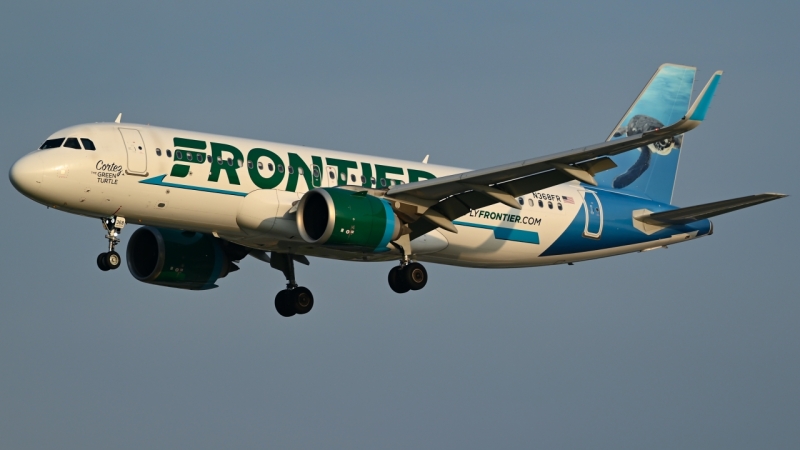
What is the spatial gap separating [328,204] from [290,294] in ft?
26.7

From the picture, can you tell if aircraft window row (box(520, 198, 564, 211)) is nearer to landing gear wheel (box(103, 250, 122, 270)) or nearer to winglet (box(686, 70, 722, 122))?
winglet (box(686, 70, 722, 122))

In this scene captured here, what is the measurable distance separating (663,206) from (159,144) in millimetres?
18785

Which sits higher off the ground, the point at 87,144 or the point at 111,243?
the point at 87,144

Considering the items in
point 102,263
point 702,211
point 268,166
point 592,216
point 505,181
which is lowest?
point 102,263

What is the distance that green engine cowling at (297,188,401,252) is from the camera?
4006cm

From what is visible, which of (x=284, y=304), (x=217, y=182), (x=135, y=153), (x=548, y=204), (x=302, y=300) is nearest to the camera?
(x=135, y=153)

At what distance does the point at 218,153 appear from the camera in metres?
40.6

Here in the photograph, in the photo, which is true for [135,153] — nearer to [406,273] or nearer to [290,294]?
[406,273]

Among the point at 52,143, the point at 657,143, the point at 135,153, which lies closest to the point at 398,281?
the point at 135,153

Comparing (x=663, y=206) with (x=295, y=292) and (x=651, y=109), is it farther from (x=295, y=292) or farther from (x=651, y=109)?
(x=295, y=292)

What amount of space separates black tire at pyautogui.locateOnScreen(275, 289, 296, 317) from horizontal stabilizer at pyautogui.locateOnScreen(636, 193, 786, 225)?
12.3m

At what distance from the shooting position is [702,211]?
45281 mm

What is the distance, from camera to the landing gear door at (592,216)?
4747 cm

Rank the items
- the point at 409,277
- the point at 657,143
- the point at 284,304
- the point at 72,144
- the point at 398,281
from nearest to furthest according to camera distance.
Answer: the point at 72,144, the point at 409,277, the point at 398,281, the point at 284,304, the point at 657,143
